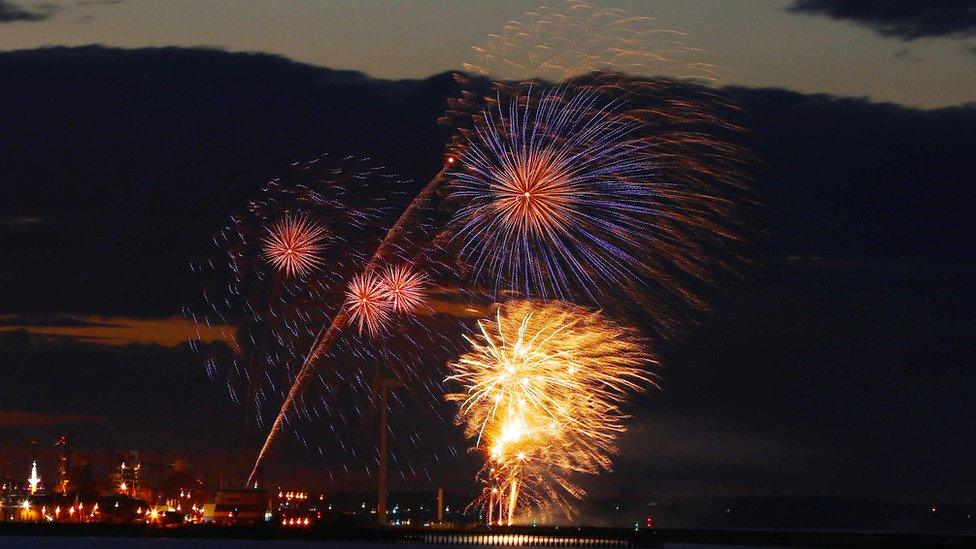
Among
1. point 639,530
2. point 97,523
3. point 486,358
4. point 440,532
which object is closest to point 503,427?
point 486,358

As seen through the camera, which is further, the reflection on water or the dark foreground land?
the dark foreground land

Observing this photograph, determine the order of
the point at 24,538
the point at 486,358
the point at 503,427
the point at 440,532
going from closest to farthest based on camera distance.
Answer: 1. the point at 486,358
2. the point at 503,427
3. the point at 440,532
4. the point at 24,538

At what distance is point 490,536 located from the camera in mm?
163250

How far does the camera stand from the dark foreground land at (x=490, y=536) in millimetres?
146500

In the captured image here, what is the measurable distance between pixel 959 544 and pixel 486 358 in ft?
283

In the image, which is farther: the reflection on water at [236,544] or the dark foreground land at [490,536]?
the dark foreground land at [490,536]

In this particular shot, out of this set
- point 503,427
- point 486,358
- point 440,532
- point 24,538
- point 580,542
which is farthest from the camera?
point 24,538

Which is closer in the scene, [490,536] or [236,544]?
[236,544]

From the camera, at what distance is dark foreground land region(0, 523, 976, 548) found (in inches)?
5768

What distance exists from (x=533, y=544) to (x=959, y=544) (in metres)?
46.3

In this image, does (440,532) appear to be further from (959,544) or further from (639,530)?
(959,544)

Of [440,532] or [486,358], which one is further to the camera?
[440,532]

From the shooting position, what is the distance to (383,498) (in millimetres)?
144375

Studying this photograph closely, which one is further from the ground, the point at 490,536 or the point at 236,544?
the point at 490,536
